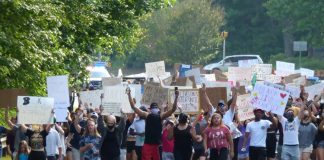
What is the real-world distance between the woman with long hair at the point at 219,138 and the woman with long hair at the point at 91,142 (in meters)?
2.15

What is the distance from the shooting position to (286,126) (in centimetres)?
2422

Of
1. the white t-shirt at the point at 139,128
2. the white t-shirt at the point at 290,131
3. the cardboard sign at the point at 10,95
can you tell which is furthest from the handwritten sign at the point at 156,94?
the cardboard sign at the point at 10,95

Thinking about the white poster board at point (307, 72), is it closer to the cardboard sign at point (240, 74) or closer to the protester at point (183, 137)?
the cardboard sign at point (240, 74)

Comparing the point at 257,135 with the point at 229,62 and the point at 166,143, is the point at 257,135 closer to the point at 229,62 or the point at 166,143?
the point at 166,143

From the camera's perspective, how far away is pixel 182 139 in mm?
21984

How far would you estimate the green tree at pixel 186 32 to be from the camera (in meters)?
70.8

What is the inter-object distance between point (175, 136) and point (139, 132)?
2391 mm

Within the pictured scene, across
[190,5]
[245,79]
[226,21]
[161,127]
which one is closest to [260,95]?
[161,127]

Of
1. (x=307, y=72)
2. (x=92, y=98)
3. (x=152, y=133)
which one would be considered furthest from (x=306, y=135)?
→ (x=307, y=72)

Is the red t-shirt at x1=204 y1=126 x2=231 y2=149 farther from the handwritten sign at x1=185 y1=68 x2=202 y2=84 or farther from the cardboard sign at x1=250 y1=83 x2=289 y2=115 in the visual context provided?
the handwritten sign at x1=185 y1=68 x2=202 y2=84

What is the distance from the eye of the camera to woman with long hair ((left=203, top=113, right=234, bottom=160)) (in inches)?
853

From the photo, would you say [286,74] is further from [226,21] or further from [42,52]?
[226,21]

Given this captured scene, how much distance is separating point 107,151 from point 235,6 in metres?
61.7

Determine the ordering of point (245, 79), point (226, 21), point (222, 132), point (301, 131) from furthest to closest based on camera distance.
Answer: point (226, 21)
point (245, 79)
point (301, 131)
point (222, 132)
